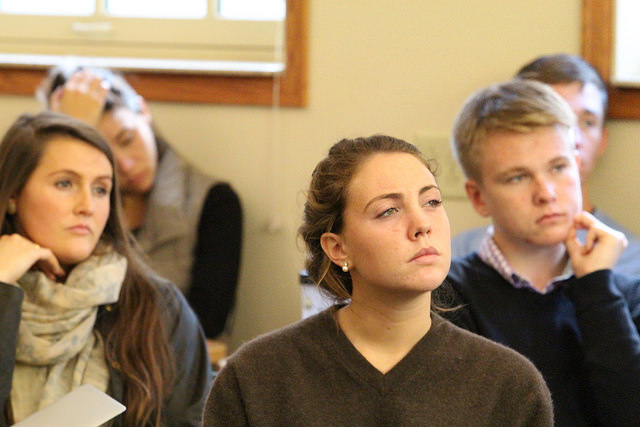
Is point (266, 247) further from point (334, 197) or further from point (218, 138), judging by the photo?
point (334, 197)

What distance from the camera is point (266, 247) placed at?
7.90ft

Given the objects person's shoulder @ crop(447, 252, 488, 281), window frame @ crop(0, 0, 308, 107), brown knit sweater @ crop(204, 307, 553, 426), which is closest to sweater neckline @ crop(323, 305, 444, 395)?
brown knit sweater @ crop(204, 307, 553, 426)

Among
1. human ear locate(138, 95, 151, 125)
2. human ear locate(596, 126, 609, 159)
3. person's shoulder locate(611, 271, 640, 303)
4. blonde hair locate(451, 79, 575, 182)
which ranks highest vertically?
blonde hair locate(451, 79, 575, 182)

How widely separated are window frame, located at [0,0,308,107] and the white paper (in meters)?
1.21

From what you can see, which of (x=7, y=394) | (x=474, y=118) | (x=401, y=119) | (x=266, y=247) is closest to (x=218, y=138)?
(x=266, y=247)

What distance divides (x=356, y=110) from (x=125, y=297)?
89 centimetres

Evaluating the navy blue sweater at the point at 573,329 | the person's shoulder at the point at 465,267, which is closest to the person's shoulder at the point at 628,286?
the navy blue sweater at the point at 573,329

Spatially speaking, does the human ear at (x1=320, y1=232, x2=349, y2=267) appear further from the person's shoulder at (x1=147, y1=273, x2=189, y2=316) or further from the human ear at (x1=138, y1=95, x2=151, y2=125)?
the human ear at (x1=138, y1=95, x2=151, y2=125)

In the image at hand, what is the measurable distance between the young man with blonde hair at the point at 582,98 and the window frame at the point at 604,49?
0.21 feet

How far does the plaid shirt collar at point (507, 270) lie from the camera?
162 centimetres

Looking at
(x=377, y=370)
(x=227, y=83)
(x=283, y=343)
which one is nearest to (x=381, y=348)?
(x=377, y=370)

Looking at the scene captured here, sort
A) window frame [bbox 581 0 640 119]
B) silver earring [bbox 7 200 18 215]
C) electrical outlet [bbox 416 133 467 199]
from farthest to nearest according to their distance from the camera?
electrical outlet [bbox 416 133 467 199], window frame [bbox 581 0 640 119], silver earring [bbox 7 200 18 215]

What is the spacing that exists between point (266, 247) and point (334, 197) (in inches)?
46.3

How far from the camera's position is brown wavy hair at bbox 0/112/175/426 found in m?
1.58
